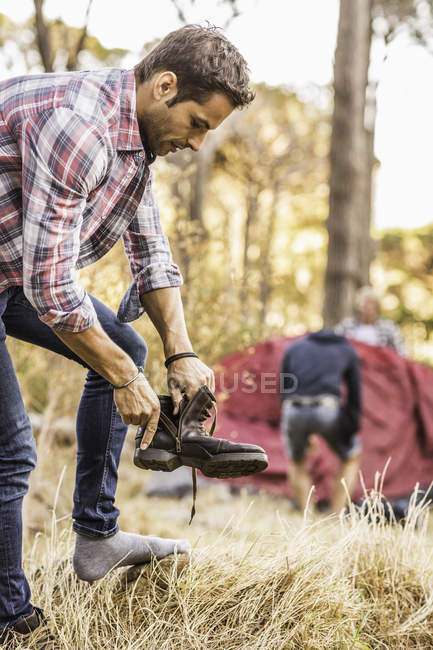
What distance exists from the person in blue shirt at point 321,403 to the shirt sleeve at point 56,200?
12.2 ft

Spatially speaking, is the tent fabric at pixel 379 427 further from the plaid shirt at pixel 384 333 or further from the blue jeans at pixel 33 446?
the blue jeans at pixel 33 446

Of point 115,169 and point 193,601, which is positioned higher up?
point 115,169

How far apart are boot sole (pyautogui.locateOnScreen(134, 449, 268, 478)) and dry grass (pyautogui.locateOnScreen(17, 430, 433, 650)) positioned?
0.48 metres

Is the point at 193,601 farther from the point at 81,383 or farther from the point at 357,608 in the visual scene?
the point at 81,383

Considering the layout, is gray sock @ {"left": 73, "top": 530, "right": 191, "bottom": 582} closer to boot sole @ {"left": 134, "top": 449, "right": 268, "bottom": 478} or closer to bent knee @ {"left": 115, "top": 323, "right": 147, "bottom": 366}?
boot sole @ {"left": 134, "top": 449, "right": 268, "bottom": 478}

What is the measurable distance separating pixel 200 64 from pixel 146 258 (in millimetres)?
704

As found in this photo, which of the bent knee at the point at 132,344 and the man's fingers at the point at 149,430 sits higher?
the bent knee at the point at 132,344

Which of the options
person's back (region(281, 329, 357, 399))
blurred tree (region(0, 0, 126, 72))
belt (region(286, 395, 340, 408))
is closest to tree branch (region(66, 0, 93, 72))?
blurred tree (region(0, 0, 126, 72))

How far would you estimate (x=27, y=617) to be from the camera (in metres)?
2.03

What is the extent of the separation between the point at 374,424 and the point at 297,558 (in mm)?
4324

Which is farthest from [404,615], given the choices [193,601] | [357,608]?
[193,601]

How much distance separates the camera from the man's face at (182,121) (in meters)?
1.84

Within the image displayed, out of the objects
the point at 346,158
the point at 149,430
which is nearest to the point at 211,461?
the point at 149,430

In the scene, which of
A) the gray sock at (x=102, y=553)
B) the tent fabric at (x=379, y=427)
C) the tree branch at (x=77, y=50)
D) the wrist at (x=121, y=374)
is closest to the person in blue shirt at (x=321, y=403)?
the tent fabric at (x=379, y=427)
